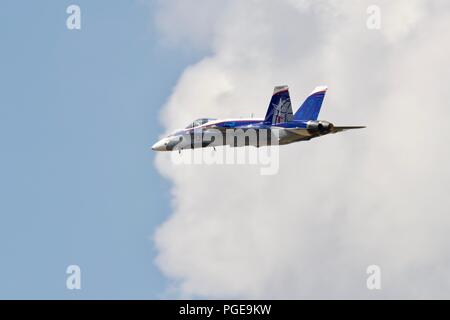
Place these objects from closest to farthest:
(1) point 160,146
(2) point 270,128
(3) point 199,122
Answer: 1. (2) point 270,128
2. (3) point 199,122
3. (1) point 160,146

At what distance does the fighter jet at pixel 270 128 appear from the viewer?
104312 mm

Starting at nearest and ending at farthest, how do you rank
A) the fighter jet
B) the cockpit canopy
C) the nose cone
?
the fighter jet, the cockpit canopy, the nose cone

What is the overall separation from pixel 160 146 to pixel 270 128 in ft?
55.6

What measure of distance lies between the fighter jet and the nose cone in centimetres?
53

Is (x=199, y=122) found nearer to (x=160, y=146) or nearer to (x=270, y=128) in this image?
(x=160, y=146)

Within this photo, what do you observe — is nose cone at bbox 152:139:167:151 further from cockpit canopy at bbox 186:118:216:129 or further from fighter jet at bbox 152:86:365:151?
cockpit canopy at bbox 186:118:216:129

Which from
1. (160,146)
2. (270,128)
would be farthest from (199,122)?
(270,128)

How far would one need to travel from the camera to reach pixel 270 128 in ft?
347

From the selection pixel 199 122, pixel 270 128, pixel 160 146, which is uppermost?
pixel 199 122

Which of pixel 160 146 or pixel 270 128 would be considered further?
pixel 160 146

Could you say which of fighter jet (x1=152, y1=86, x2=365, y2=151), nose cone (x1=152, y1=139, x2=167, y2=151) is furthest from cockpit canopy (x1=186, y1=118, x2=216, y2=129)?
nose cone (x1=152, y1=139, x2=167, y2=151)

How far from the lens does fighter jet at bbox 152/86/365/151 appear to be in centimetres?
10431
